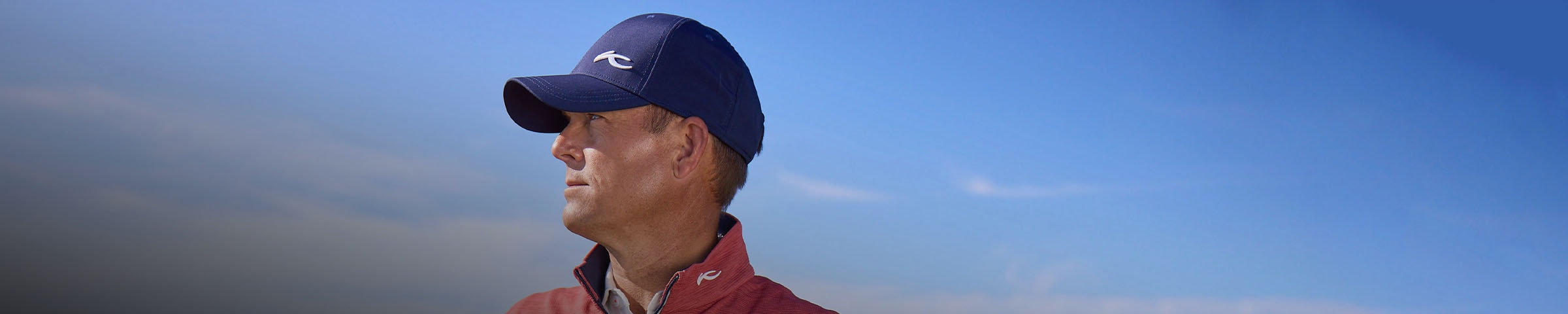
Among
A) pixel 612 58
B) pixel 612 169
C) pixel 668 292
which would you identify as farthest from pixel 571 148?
pixel 668 292

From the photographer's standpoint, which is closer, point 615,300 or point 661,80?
point 661,80

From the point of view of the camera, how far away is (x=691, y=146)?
9.50 feet

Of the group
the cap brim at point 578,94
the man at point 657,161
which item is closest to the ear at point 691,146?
the man at point 657,161

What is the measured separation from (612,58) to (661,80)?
0.16 m

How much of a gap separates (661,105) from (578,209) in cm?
34

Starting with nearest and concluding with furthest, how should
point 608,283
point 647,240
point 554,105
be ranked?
1. point 554,105
2. point 647,240
3. point 608,283

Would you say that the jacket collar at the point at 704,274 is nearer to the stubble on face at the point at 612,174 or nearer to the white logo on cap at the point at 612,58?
the stubble on face at the point at 612,174

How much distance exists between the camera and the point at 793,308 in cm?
317

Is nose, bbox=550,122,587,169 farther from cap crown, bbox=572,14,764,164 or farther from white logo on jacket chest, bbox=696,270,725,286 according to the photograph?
white logo on jacket chest, bbox=696,270,725,286

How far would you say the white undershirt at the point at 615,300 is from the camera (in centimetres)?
Result: 292

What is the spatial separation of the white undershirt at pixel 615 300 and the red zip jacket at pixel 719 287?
0.07ft

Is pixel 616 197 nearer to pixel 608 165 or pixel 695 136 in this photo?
pixel 608 165

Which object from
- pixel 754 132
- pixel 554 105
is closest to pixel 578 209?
pixel 554 105

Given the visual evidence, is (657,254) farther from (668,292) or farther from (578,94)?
(578,94)
